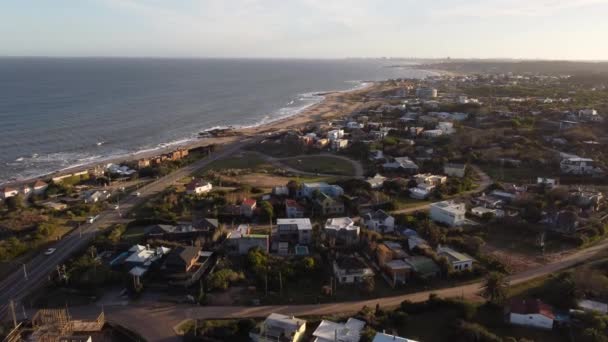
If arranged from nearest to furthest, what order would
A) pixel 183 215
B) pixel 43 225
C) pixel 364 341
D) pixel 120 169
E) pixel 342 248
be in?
1. pixel 364 341
2. pixel 342 248
3. pixel 43 225
4. pixel 183 215
5. pixel 120 169

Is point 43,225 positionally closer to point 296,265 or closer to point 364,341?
point 296,265

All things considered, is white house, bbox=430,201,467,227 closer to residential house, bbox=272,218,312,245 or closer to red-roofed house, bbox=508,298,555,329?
residential house, bbox=272,218,312,245

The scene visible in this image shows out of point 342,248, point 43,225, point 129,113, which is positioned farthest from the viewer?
point 129,113

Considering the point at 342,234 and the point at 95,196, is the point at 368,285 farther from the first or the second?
the point at 95,196

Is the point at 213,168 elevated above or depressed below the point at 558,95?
below

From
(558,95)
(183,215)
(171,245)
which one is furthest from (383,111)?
(171,245)

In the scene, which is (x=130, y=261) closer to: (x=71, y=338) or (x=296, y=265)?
(x=71, y=338)

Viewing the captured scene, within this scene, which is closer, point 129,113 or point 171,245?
point 171,245
